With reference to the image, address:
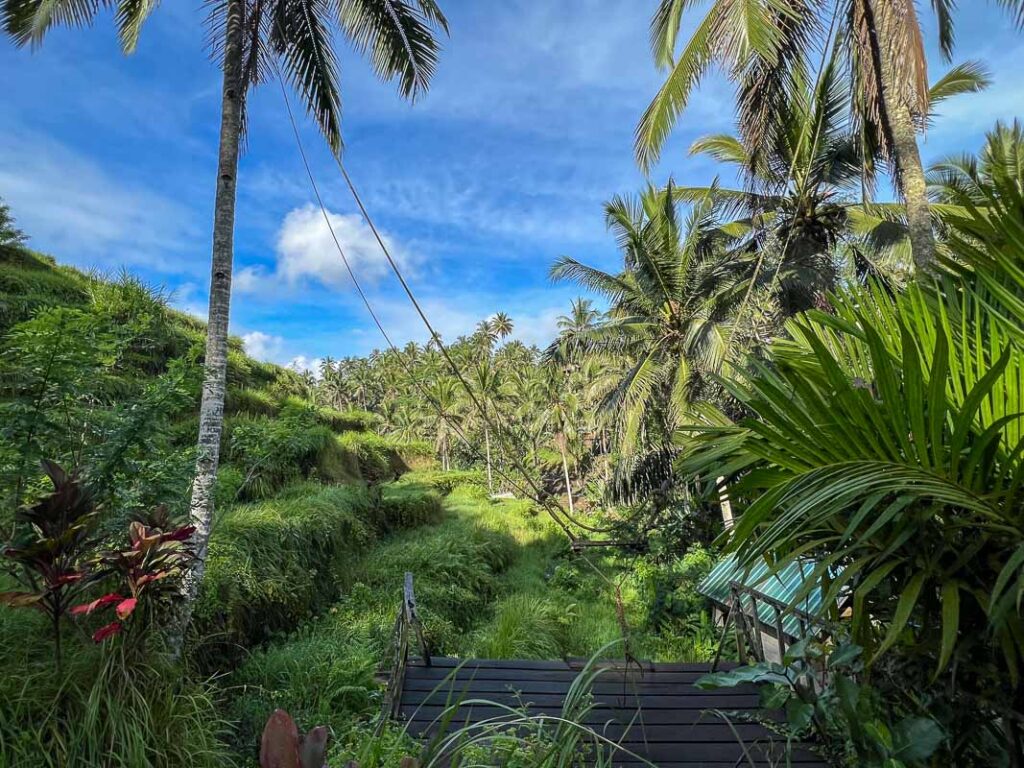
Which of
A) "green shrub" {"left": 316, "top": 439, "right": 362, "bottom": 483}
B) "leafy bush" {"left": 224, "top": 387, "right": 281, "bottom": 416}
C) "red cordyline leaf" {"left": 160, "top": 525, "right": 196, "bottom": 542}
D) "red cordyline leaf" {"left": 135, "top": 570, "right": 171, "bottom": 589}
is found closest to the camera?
"red cordyline leaf" {"left": 135, "top": 570, "right": 171, "bottom": 589}

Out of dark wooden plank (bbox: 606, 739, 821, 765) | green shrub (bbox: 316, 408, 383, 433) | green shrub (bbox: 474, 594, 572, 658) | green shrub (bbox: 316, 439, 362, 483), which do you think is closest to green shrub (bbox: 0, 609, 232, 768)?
dark wooden plank (bbox: 606, 739, 821, 765)

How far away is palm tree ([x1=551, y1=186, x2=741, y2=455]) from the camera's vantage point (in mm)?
10812

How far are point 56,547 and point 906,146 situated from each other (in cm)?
763

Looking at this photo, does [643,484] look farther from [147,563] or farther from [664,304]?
[147,563]

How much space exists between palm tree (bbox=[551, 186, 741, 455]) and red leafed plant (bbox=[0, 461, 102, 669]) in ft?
31.8

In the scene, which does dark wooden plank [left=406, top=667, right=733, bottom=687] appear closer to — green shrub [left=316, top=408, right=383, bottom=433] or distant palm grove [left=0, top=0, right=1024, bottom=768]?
distant palm grove [left=0, top=0, right=1024, bottom=768]

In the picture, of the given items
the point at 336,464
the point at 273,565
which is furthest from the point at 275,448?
the point at 336,464

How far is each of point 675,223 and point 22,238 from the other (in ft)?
47.9

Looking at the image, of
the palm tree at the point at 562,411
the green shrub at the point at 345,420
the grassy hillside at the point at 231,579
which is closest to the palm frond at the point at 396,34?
the grassy hillside at the point at 231,579

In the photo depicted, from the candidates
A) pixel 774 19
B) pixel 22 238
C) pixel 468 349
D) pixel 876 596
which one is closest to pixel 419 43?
pixel 774 19

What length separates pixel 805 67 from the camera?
6.43 metres

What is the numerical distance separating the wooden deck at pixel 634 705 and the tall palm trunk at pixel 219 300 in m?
2.16

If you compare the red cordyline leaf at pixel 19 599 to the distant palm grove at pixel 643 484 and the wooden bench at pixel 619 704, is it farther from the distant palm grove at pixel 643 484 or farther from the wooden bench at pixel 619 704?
the wooden bench at pixel 619 704

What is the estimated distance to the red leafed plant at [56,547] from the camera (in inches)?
97.3
